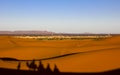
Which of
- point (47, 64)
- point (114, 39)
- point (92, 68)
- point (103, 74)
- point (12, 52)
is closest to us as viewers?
point (103, 74)

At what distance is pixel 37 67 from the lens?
12297 mm

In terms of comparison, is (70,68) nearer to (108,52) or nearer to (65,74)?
(65,74)

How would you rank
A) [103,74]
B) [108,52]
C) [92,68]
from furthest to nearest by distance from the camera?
[108,52] → [92,68] → [103,74]

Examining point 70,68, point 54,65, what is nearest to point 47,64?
point 54,65

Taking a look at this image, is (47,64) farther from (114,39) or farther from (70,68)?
(114,39)

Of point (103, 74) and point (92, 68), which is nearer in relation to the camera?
point (103, 74)

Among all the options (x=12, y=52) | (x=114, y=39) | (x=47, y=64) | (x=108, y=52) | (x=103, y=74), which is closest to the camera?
(x=103, y=74)

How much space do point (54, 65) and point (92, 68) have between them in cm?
191

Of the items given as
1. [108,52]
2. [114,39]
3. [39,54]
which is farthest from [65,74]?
[114,39]

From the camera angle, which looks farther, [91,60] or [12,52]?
[12,52]

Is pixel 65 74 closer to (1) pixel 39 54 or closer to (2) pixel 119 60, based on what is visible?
(2) pixel 119 60

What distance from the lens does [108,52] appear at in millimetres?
14070

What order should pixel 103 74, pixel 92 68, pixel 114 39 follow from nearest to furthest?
pixel 103 74, pixel 92 68, pixel 114 39

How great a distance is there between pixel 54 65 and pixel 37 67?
94 centimetres
